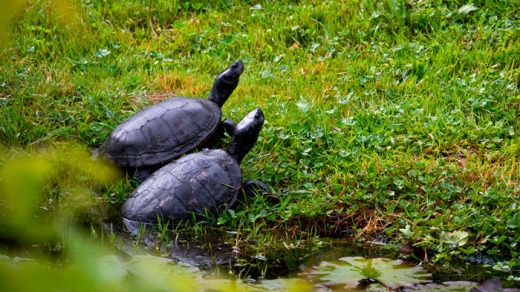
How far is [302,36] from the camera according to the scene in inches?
278

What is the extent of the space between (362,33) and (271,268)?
12.0ft

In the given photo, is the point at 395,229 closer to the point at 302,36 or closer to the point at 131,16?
the point at 302,36

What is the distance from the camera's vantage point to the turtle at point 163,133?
485 cm

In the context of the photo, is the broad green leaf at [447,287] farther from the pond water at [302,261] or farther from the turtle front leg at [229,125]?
the turtle front leg at [229,125]

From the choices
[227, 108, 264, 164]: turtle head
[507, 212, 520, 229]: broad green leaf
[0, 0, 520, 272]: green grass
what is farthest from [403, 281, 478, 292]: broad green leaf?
[227, 108, 264, 164]: turtle head

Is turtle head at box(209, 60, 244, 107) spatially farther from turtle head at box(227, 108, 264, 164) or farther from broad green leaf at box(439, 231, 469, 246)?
broad green leaf at box(439, 231, 469, 246)

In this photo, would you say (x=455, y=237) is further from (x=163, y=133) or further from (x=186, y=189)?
(x=163, y=133)

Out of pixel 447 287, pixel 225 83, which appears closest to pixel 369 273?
pixel 447 287

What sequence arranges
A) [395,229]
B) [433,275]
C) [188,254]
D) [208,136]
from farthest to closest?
1. [208,136]
2. [395,229]
3. [188,254]
4. [433,275]

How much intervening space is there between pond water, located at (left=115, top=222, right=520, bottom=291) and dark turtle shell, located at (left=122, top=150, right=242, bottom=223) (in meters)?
0.15

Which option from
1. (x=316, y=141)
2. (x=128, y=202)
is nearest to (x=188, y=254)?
(x=128, y=202)

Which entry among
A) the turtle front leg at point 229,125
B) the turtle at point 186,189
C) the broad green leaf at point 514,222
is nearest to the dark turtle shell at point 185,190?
the turtle at point 186,189

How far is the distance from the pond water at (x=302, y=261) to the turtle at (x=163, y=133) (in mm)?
790

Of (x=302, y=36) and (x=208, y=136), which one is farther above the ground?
(x=302, y=36)
